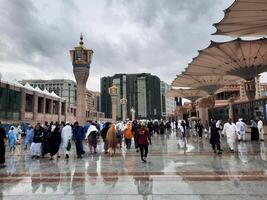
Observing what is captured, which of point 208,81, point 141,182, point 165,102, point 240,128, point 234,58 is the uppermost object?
point 165,102

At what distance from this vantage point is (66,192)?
16.9ft

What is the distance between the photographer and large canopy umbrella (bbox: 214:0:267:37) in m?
12.8

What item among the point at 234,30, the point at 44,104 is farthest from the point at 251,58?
the point at 44,104

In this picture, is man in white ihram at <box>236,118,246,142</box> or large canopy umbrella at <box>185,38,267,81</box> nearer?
man in white ihram at <box>236,118,246,142</box>

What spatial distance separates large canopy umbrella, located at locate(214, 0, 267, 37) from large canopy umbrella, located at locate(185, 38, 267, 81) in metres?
2.97

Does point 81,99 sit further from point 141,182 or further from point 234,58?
point 141,182

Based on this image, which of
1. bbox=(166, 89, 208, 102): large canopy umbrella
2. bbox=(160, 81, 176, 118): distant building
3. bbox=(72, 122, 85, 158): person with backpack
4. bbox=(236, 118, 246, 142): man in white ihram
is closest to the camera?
bbox=(72, 122, 85, 158): person with backpack

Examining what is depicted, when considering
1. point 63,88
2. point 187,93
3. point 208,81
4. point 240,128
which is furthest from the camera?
point 63,88

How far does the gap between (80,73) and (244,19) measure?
1540cm

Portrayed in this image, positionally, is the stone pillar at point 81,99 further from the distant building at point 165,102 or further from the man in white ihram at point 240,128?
the distant building at point 165,102

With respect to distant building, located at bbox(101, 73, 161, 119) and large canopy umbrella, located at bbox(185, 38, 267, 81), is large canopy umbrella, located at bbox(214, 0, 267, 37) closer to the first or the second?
large canopy umbrella, located at bbox(185, 38, 267, 81)

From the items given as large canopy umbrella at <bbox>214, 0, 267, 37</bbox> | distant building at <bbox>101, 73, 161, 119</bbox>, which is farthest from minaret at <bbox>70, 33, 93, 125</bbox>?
distant building at <bbox>101, 73, 161, 119</bbox>

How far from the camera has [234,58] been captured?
22156 mm

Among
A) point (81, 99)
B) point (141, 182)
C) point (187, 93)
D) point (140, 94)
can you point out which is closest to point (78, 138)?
point (141, 182)
